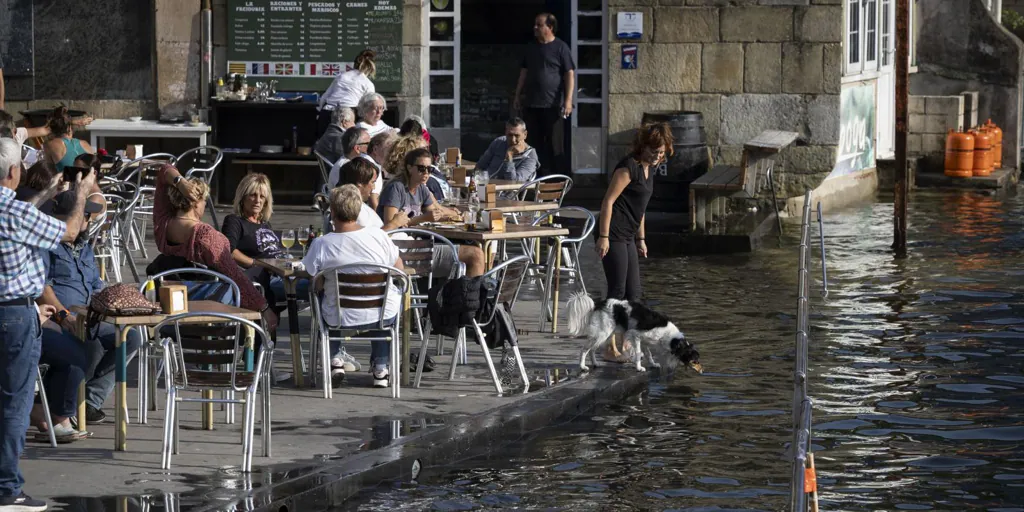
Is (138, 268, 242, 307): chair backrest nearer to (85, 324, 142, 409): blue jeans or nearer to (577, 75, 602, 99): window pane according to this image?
(85, 324, 142, 409): blue jeans

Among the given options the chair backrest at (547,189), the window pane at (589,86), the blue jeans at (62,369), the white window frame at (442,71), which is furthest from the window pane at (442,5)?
the blue jeans at (62,369)

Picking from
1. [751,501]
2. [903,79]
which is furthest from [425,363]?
[903,79]

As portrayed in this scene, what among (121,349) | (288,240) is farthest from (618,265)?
(121,349)

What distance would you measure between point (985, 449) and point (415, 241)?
331 cm

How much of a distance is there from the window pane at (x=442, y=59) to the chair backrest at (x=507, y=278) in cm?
841

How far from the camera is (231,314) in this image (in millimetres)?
6621

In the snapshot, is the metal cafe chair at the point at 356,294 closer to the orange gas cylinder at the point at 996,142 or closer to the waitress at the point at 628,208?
the waitress at the point at 628,208

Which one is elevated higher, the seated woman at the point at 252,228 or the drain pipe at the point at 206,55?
the drain pipe at the point at 206,55

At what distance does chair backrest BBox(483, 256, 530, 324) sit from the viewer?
26.9ft

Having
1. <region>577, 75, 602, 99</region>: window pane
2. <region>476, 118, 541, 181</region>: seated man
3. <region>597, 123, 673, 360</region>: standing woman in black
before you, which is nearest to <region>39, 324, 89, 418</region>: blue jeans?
<region>597, 123, 673, 360</region>: standing woman in black

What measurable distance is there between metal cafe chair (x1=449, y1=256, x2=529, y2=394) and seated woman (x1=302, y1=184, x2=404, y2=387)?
0.48m

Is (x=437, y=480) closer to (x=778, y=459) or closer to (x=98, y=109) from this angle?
(x=778, y=459)

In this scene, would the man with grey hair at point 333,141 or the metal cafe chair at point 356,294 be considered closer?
the metal cafe chair at point 356,294

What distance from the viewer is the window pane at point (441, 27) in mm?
16703
